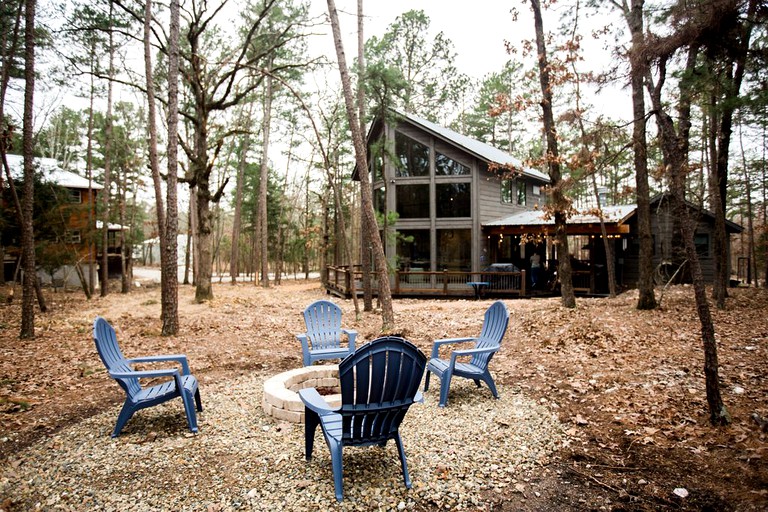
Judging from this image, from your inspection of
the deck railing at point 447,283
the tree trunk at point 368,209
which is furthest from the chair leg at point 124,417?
the deck railing at point 447,283

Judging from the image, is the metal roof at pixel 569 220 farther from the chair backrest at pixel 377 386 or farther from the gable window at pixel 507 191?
the chair backrest at pixel 377 386

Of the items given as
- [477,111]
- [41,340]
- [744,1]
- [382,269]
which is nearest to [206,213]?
[41,340]

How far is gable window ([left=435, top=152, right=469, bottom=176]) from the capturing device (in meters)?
17.8

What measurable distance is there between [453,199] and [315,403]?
1548 cm

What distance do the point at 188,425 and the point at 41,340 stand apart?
19.7 feet

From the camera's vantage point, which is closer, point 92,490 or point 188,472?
point 92,490

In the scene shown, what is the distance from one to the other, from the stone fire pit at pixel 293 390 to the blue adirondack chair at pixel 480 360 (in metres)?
1.19

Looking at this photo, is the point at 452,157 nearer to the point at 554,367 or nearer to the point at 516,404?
the point at 554,367

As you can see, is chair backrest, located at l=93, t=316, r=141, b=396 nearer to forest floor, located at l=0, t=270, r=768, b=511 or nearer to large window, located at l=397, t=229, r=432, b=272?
→ forest floor, located at l=0, t=270, r=768, b=511

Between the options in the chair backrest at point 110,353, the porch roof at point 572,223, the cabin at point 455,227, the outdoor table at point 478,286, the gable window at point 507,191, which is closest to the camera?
the chair backrest at point 110,353

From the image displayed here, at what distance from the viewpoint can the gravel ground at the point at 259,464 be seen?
2.92 metres

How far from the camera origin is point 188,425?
414cm

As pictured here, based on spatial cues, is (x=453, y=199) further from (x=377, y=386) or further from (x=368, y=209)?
(x=377, y=386)

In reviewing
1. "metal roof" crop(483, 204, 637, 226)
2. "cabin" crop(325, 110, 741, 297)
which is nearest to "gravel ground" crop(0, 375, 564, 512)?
"metal roof" crop(483, 204, 637, 226)
